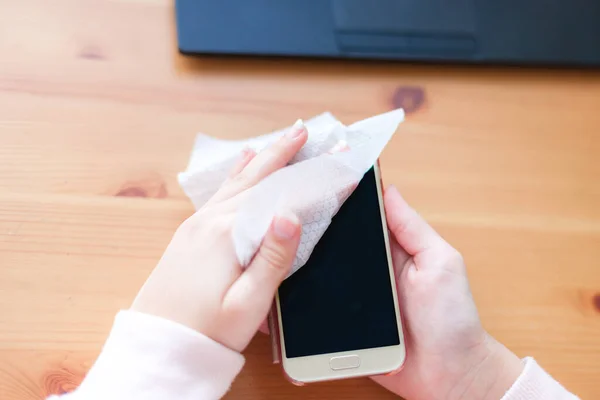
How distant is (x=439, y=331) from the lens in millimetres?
494

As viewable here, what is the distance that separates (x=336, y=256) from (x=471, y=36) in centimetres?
27

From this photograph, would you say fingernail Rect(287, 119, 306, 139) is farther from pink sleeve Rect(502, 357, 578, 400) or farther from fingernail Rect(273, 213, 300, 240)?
pink sleeve Rect(502, 357, 578, 400)

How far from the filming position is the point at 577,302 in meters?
0.55

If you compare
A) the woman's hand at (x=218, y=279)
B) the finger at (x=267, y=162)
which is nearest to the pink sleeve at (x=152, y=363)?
the woman's hand at (x=218, y=279)

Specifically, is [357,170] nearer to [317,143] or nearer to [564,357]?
[317,143]

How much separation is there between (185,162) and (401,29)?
243mm

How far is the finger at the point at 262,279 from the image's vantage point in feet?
1.42

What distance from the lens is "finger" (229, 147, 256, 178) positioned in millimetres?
500

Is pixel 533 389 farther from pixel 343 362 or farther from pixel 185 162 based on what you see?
pixel 185 162

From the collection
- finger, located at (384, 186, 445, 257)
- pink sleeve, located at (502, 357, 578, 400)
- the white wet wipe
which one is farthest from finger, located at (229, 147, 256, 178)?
pink sleeve, located at (502, 357, 578, 400)

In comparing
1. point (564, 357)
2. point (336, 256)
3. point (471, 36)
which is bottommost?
point (564, 357)

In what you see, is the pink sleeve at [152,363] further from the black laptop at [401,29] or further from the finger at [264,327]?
the black laptop at [401,29]

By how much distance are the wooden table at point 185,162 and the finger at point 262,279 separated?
7cm

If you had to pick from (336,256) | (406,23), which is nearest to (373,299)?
(336,256)
